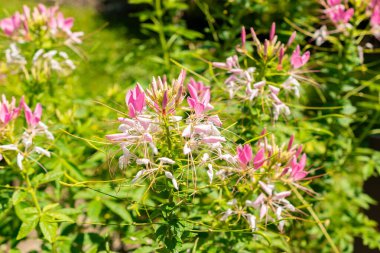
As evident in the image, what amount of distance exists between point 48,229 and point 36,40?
2.75ft

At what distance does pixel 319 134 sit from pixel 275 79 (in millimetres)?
387

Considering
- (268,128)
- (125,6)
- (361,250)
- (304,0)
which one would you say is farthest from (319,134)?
(125,6)

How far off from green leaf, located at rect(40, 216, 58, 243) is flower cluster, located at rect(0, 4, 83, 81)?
680 millimetres

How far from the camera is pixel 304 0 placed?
2.27 m

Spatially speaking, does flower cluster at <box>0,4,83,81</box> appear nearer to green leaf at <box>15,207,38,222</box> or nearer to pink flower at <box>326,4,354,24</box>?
green leaf at <box>15,207,38,222</box>

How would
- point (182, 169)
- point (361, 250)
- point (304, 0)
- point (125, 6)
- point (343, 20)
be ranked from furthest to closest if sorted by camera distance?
point (125, 6) → point (361, 250) → point (304, 0) → point (343, 20) → point (182, 169)

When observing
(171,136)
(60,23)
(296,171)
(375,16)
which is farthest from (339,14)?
(60,23)

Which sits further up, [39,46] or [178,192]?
[39,46]

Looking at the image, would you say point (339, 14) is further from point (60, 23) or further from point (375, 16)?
point (60, 23)

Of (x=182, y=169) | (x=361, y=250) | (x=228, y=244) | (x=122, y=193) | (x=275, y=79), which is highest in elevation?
(x=275, y=79)

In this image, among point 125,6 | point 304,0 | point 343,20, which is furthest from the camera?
point 125,6

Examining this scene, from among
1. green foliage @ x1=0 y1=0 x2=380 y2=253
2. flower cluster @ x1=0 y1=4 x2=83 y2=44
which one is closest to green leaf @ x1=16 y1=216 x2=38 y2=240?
green foliage @ x1=0 y1=0 x2=380 y2=253

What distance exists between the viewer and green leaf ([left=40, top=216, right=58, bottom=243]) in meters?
1.37

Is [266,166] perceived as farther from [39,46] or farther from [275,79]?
[39,46]
